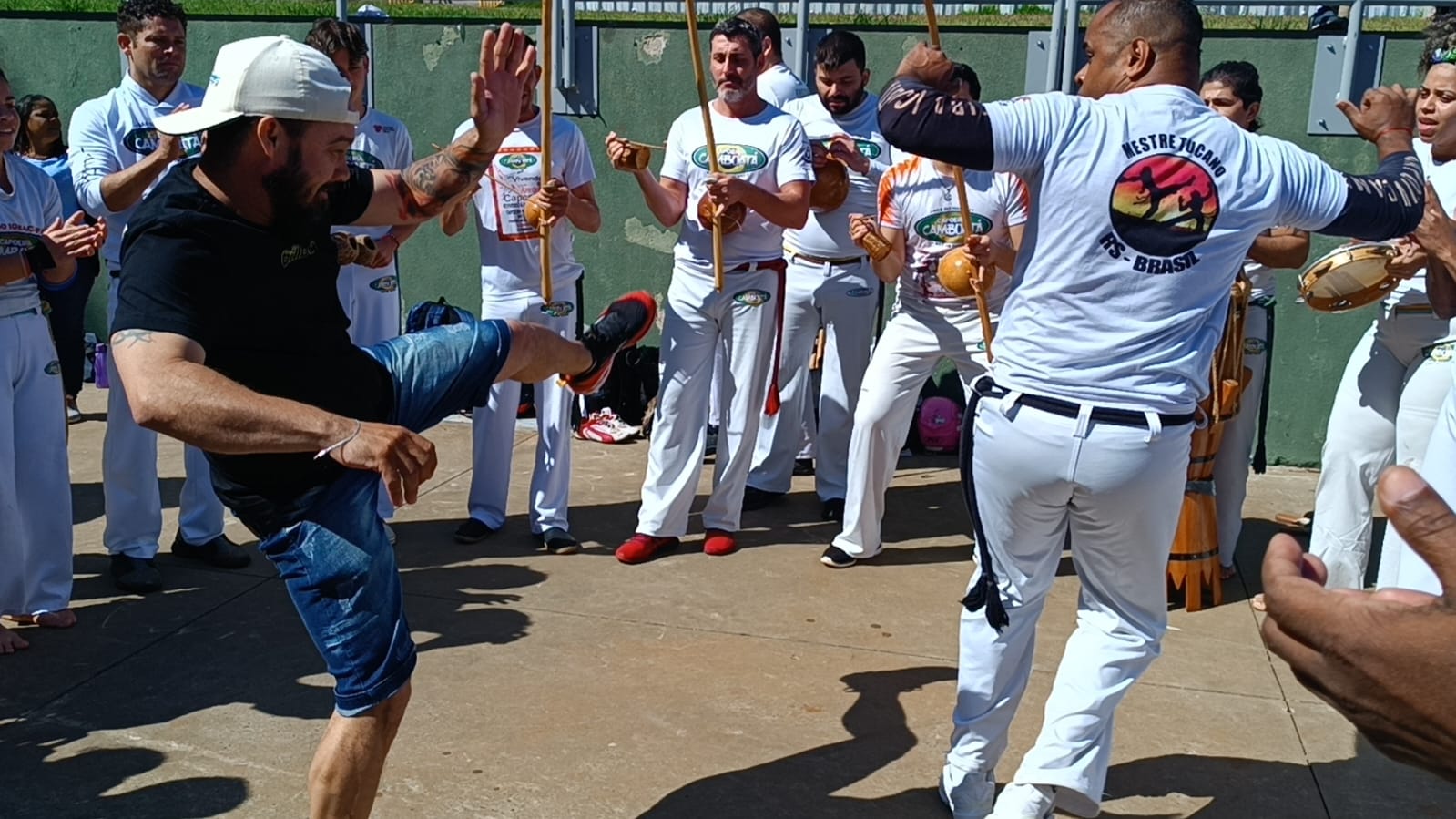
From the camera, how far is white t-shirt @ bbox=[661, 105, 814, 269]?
6.24 meters

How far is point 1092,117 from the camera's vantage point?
11.3 ft

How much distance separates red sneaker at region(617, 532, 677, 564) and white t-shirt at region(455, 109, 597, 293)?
1281 mm

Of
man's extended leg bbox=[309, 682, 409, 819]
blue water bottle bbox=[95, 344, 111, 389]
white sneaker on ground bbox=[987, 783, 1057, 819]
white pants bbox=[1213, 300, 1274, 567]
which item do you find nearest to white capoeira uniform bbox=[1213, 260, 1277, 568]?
white pants bbox=[1213, 300, 1274, 567]

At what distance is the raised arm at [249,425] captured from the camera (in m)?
2.95

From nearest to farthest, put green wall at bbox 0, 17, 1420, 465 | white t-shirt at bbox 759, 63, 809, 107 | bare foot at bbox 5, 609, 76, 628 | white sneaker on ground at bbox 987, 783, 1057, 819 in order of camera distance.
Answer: white sneaker on ground at bbox 987, 783, 1057, 819, bare foot at bbox 5, 609, 76, 628, white t-shirt at bbox 759, 63, 809, 107, green wall at bbox 0, 17, 1420, 465

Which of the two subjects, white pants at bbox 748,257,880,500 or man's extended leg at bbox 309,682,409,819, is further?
white pants at bbox 748,257,880,500

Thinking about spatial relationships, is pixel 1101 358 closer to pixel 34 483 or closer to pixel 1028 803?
pixel 1028 803

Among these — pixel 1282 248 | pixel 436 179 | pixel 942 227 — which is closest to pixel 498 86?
pixel 436 179

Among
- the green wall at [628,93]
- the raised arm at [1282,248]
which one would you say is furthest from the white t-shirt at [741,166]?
the green wall at [628,93]

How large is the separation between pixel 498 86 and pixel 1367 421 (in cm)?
375

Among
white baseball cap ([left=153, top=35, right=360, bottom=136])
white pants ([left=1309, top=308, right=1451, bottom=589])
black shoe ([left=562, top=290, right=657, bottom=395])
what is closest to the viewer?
white baseball cap ([left=153, top=35, right=360, bottom=136])

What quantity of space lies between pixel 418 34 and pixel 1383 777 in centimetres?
712

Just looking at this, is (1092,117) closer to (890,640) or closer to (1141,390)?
(1141,390)

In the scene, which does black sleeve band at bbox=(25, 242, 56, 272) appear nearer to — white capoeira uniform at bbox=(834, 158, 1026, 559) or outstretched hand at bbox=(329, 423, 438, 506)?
outstretched hand at bbox=(329, 423, 438, 506)
